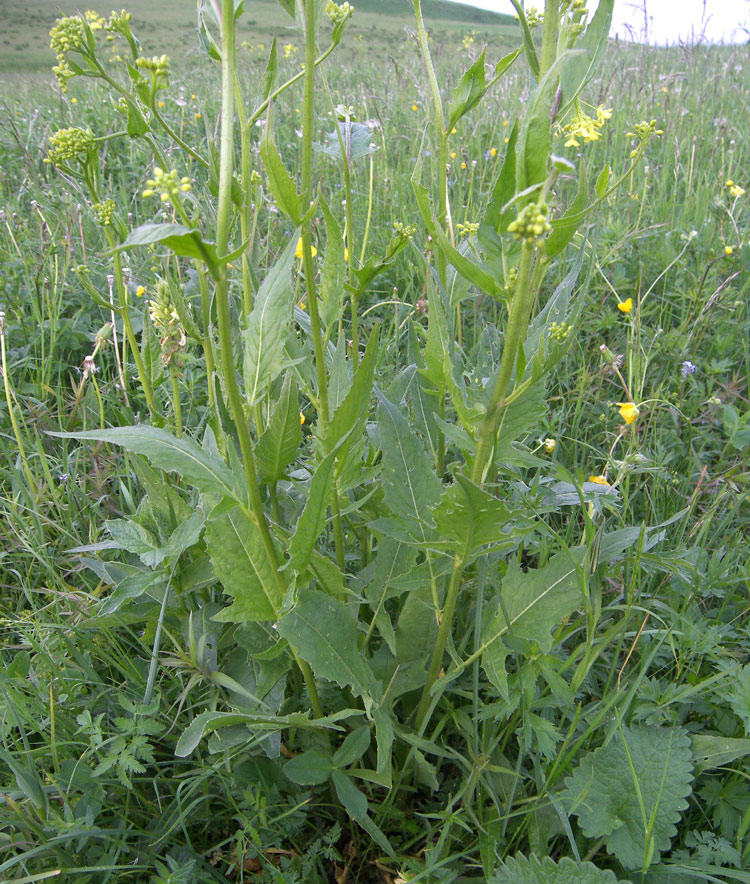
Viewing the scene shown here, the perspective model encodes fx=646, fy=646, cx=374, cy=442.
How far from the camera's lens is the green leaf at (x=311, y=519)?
1.02m

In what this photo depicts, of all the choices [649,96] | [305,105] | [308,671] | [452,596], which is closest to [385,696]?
[308,671]

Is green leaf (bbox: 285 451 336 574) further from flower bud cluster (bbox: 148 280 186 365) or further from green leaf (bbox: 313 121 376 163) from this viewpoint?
green leaf (bbox: 313 121 376 163)

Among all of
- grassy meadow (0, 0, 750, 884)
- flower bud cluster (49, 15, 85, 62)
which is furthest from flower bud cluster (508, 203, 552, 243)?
flower bud cluster (49, 15, 85, 62)

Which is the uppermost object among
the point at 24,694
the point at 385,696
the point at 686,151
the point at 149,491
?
the point at 686,151

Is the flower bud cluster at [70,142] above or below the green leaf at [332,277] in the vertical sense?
above

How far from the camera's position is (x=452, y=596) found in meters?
1.17

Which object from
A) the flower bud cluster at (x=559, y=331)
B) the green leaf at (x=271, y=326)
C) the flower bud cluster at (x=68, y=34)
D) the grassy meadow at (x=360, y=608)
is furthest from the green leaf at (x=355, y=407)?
the flower bud cluster at (x=68, y=34)

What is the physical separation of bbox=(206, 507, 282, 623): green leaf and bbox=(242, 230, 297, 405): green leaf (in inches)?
10.8

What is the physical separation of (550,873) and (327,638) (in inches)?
21.2

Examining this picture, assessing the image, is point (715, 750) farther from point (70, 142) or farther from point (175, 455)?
point (70, 142)

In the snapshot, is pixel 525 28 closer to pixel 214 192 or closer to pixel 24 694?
pixel 214 192

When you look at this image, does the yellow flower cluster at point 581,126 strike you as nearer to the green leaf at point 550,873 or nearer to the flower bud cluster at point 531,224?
the flower bud cluster at point 531,224

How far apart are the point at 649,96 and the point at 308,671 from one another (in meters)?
5.56

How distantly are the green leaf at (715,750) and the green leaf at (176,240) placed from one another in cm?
A: 131
